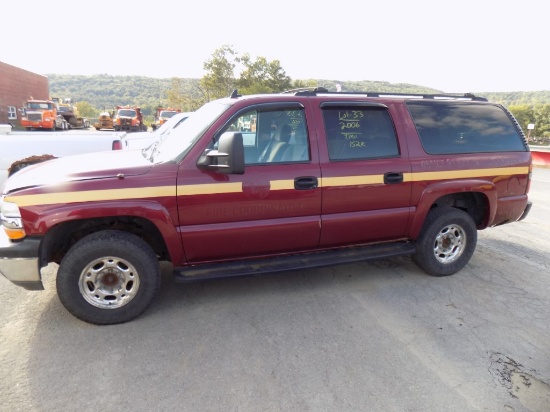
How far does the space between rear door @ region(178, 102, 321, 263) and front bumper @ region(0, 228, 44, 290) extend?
→ 1155mm

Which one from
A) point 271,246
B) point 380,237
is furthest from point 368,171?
point 271,246

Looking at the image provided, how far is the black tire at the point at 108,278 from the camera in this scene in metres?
3.03

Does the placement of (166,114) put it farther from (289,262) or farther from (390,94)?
(289,262)

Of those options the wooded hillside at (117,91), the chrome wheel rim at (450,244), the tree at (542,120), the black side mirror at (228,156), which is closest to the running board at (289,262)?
the chrome wheel rim at (450,244)

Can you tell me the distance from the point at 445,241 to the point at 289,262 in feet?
6.52

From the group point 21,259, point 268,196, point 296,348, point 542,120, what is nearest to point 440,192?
point 268,196

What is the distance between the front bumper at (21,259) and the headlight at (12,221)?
0.19 feet

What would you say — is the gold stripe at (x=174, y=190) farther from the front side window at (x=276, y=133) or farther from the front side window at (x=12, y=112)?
the front side window at (x=12, y=112)

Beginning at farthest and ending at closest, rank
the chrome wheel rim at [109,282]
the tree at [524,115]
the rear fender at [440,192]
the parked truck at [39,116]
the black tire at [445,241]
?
the tree at [524,115] < the parked truck at [39,116] < the black tire at [445,241] < the rear fender at [440,192] < the chrome wheel rim at [109,282]

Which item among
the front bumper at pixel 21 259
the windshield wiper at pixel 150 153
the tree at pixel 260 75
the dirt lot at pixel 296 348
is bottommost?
the dirt lot at pixel 296 348

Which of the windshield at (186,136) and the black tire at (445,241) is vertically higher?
the windshield at (186,136)

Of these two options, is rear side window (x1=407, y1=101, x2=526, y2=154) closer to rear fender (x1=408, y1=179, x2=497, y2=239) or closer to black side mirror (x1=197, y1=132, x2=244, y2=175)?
rear fender (x1=408, y1=179, x2=497, y2=239)

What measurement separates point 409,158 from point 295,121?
1.29 metres

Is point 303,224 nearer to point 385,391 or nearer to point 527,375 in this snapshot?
point 385,391
